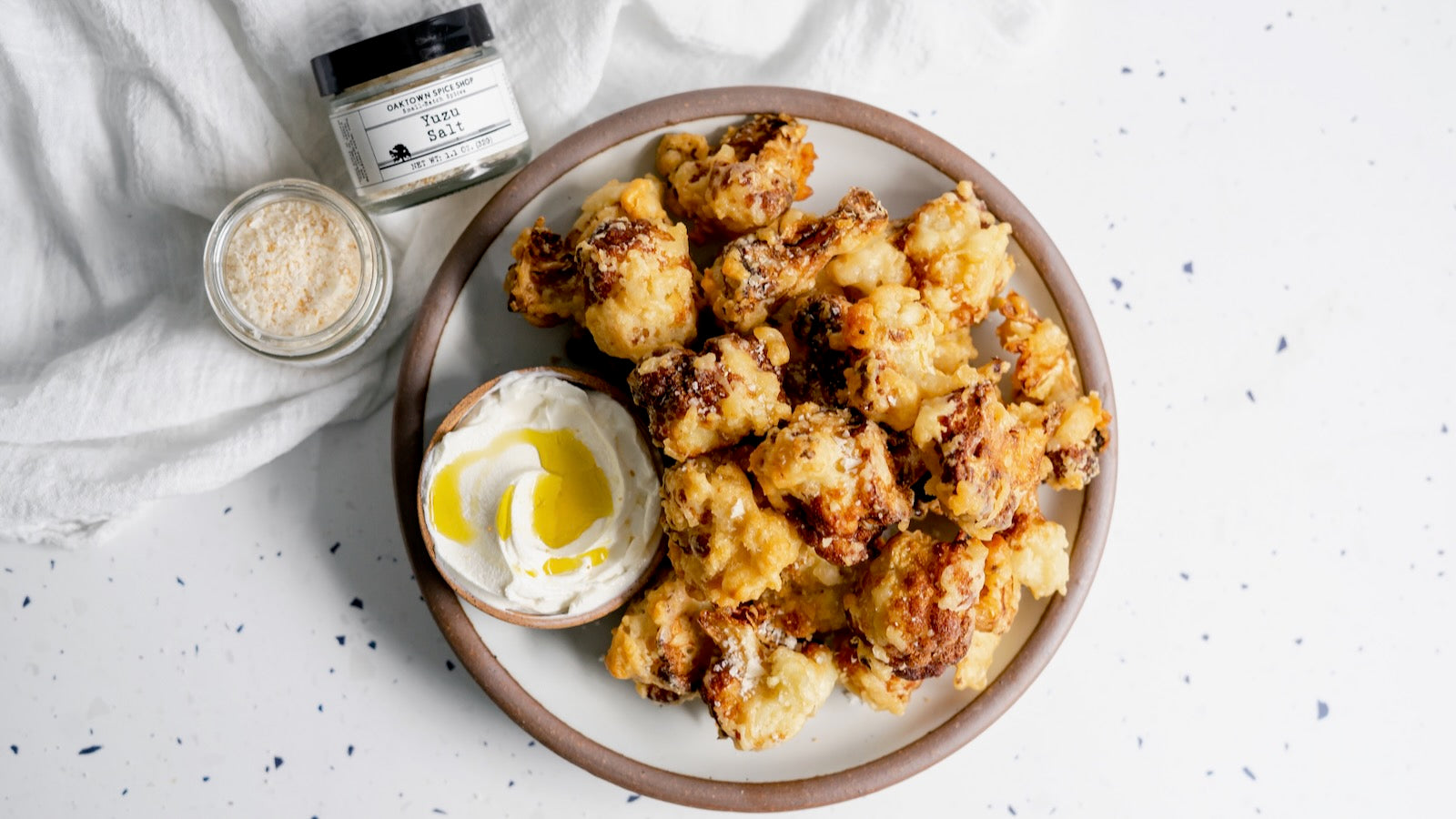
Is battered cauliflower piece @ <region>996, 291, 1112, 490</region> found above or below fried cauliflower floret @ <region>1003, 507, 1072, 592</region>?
above

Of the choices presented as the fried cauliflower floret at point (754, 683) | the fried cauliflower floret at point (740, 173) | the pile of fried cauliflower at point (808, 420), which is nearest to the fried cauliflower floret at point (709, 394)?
the pile of fried cauliflower at point (808, 420)

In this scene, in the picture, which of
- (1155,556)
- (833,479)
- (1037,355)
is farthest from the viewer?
(1155,556)

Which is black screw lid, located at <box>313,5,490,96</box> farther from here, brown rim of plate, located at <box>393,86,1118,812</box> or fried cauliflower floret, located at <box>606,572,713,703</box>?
fried cauliflower floret, located at <box>606,572,713,703</box>

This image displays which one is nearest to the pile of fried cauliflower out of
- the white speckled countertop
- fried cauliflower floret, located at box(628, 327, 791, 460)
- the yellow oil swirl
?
fried cauliflower floret, located at box(628, 327, 791, 460)

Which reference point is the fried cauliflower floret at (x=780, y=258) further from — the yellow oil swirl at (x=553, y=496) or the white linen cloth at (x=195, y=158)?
the white linen cloth at (x=195, y=158)

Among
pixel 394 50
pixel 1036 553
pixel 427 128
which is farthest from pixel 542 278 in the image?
pixel 1036 553

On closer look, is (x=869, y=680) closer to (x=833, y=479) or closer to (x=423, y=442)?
(x=833, y=479)

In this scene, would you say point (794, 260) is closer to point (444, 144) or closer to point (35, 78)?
point (444, 144)

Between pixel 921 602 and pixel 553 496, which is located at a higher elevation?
pixel 921 602
